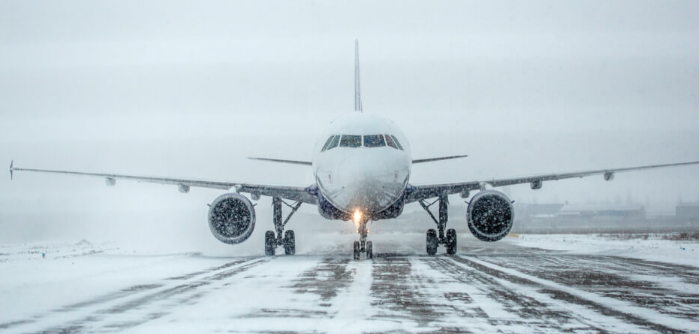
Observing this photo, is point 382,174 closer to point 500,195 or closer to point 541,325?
point 500,195

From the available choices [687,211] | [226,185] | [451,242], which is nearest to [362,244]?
[451,242]

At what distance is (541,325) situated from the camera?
7.47m

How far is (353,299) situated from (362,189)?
24.2 feet

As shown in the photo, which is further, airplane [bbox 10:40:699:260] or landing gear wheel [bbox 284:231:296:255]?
landing gear wheel [bbox 284:231:296:255]

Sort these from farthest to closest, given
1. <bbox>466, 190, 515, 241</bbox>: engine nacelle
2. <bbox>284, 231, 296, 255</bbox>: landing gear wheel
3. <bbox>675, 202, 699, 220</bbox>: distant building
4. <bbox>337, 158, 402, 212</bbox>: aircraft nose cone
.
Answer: <bbox>675, 202, 699, 220</bbox>: distant building
<bbox>284, 231, 296, 255</bbox>: landing gear wheel
<bbox>466, 190, 515, 241</bbox>: engine nacelle
<bbox>337, 158, 402, 212</bbox>: aircraft nose cone

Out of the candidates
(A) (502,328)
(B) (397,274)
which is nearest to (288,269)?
(B) (397,274)

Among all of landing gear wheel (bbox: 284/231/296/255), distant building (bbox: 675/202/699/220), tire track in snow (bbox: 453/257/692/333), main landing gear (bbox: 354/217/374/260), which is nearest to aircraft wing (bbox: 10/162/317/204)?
landing gear wheel (bbox: 284/231/296/255)

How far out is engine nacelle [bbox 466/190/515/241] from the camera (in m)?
20.3

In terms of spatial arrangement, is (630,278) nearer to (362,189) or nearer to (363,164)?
(362,189)

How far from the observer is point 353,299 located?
391 inches

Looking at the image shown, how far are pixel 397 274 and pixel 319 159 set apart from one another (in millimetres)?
6009

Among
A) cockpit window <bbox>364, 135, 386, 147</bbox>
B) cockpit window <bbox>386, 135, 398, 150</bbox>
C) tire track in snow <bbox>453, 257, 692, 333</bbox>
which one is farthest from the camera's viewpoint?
cockpit window <bbox>386, 135, 398, 150</bbox>

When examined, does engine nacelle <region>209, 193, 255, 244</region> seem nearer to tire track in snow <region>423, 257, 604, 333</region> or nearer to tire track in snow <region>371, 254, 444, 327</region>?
tire track in snow <region>371, 254, 444, 327</region>

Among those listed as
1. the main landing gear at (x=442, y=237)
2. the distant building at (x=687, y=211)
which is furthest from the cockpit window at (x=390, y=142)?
the distant building at (x=687, y=211)
